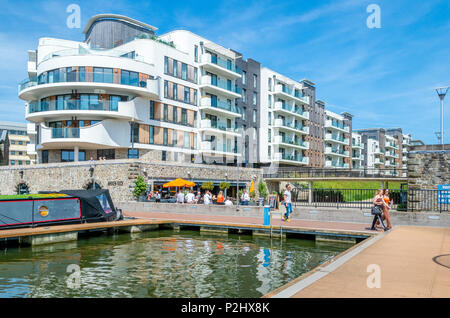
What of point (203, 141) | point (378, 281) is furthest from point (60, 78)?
point (378, 281)

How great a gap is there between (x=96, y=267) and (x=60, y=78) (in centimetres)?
2954

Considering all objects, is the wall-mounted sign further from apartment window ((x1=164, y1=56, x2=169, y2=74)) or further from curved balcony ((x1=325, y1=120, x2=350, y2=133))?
curved balcony ((x1=325, y1=120, x2=350, y2=133))

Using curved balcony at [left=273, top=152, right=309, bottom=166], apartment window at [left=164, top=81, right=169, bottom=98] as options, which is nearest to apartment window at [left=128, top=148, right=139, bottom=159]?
apartment window at [left=164, top=81, right=169, bottom=98]

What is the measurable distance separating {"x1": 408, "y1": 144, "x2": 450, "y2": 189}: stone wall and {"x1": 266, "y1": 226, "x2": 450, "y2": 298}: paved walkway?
28.5ft

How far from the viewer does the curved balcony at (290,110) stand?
205 ft

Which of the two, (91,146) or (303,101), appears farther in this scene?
(303,101)

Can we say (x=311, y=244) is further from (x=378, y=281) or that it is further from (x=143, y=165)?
(x=143, y=165)

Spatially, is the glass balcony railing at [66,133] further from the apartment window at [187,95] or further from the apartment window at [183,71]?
the apartment window at [183,71]

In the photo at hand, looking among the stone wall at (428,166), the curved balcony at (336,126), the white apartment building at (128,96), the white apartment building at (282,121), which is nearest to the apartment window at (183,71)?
the white apartment building at (128,96)

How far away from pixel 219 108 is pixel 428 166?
101ft

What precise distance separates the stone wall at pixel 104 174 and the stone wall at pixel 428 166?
1517 cm

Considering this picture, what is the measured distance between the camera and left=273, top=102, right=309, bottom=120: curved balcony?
6262cm

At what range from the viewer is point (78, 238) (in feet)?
62.3

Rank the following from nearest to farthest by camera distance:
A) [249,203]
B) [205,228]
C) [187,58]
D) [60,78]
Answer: [205,228] < [249,203] < [60,78] < [187,58]
